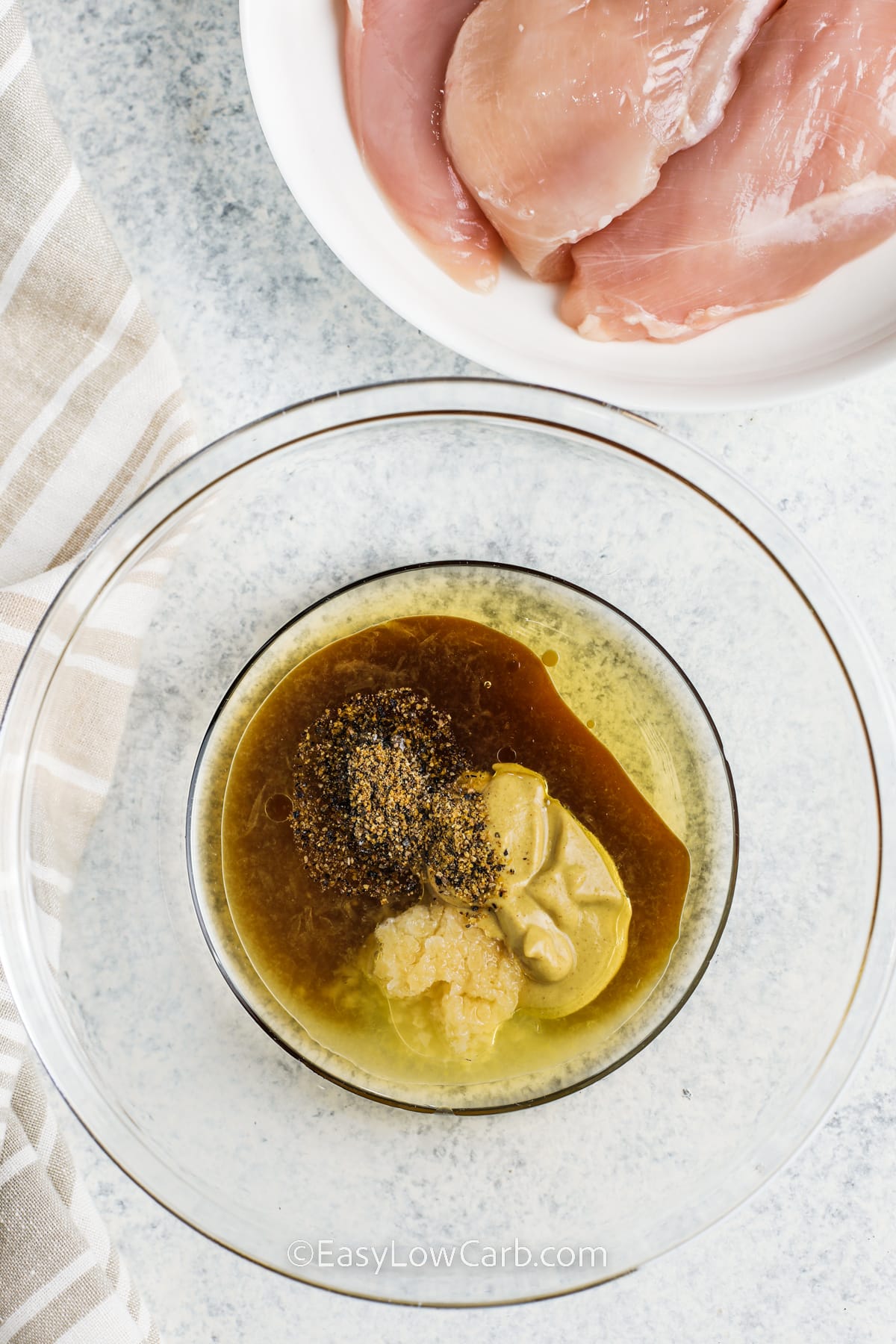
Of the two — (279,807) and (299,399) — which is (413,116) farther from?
(279,807)

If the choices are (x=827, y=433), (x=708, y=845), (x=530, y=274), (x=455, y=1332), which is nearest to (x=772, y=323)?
(x=827, y=433)

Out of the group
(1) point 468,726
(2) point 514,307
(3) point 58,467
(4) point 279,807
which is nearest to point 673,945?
(1) point 468,726

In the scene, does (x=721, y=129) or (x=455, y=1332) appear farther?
(x=455, y=1332)

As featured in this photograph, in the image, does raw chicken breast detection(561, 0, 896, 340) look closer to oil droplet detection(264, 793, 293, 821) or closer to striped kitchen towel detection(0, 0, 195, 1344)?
striped kitchen towel detection(0, 0, 195, 1344)

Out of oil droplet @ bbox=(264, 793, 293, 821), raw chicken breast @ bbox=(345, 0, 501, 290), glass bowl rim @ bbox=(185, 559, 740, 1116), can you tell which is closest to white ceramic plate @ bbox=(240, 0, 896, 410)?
raw chicken breast @ bbox=(345, 0, 501, 290)

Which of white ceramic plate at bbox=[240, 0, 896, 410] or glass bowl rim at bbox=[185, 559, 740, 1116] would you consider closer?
white ceramic plate at bbox=[240, 0, 896, 410]

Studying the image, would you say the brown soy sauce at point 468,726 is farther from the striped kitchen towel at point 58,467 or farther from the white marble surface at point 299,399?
the white marble surface at point 299,399

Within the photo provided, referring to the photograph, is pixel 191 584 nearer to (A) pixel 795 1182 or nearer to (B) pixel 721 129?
(B) pixel 721 129
